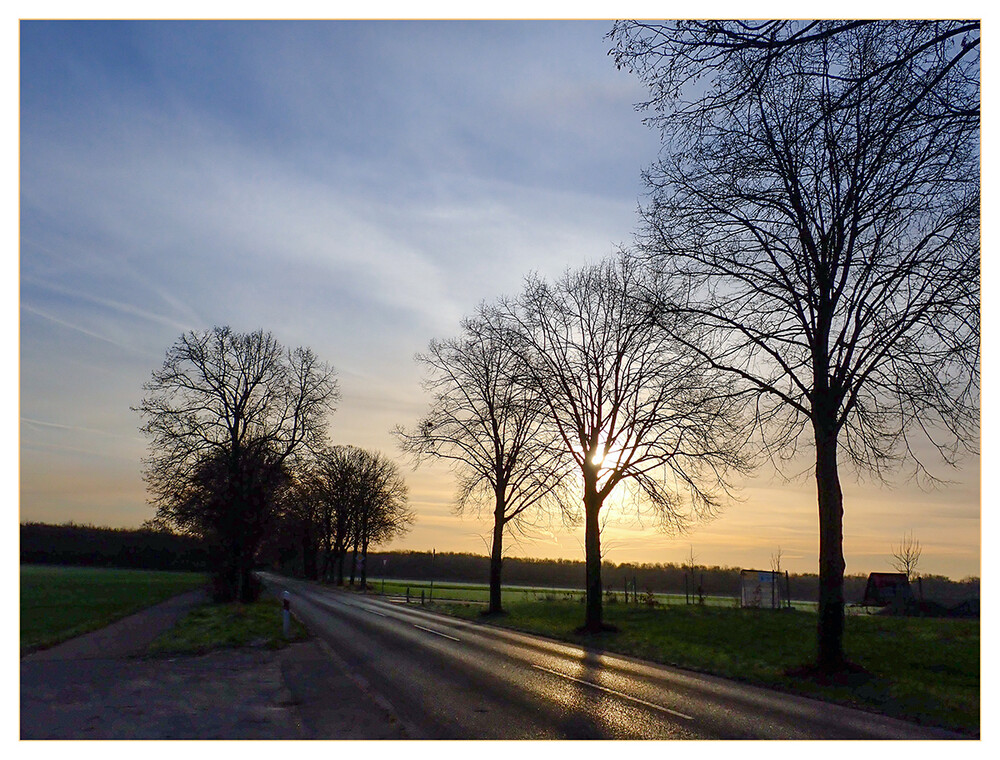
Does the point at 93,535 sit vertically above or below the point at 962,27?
below

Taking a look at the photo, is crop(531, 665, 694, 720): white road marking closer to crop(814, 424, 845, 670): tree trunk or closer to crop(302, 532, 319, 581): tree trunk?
crop(814, 424, 845, 670): tree trunk

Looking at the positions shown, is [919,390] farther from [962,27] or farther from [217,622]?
[217,622]

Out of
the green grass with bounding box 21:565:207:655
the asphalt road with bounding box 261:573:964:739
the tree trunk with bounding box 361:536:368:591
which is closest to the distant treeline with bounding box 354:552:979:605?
the tree trunk with bounding box 361:536:368:591

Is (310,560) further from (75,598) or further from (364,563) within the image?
(75,598)

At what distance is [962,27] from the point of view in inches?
296

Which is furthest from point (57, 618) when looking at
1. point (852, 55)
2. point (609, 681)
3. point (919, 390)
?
point (852, 55)

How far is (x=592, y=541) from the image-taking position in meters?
26.4

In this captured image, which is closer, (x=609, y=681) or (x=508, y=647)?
(x=609, y=681)

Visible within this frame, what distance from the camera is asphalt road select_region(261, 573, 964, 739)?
30.1ft

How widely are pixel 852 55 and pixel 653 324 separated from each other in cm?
948

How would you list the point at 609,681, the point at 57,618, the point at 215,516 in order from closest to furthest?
the point at 609,681 → the point at 57,618 → the point at 215,516

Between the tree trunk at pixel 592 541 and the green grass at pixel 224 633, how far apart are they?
9.73 metres

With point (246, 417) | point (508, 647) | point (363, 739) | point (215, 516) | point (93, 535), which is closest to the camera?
point (363, 739)

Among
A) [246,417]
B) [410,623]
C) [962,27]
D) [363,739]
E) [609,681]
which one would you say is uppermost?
[962,27]
